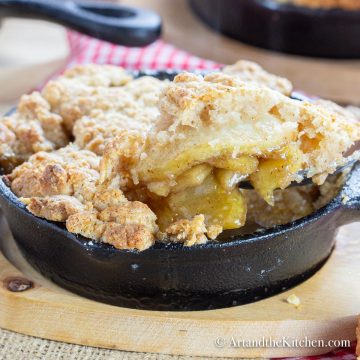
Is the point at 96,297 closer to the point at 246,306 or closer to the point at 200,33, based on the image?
the point at 246,306

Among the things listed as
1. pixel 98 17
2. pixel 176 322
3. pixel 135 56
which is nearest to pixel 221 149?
pixel 176 322

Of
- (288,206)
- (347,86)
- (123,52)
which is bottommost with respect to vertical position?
(123,52)

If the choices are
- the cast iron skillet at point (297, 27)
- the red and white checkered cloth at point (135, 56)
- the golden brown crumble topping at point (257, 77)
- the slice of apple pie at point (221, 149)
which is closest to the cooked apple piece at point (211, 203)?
the slice of apple pie at point (221, 149)

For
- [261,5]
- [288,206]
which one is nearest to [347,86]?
[261,5]

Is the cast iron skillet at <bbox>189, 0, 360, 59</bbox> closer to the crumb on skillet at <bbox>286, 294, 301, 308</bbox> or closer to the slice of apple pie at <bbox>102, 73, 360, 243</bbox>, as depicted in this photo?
the slice of apple pie at <bbox>102, 73, 360, 243</bbox>

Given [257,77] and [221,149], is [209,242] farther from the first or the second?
[257,77]

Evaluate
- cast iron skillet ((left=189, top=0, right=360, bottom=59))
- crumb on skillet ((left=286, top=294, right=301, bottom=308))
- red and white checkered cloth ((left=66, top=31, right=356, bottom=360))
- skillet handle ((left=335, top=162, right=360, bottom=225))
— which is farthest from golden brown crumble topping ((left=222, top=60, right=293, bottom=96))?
red and white checkered cloth ((left=66, top=31, right=356, bottom=360))

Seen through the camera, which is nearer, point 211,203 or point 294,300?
point 211,203
